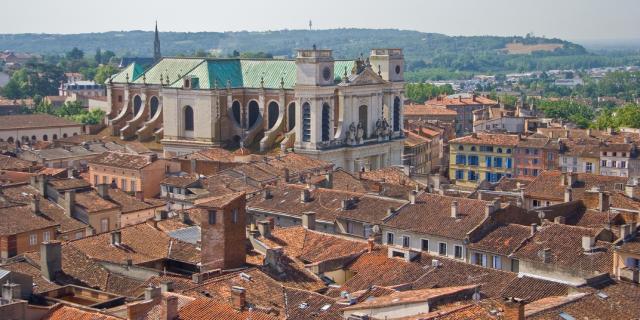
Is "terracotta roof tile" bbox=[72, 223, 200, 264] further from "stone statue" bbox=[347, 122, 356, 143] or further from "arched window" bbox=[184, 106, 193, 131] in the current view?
"arched window" bbox=[184, 106, 193, 131]

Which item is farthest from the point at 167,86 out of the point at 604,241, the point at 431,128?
the point at 604,241

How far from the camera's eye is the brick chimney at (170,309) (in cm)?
3000

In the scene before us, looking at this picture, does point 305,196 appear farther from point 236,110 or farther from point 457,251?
point 236,110

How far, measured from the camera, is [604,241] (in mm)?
44688

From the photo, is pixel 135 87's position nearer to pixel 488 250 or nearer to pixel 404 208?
pixel 404 208

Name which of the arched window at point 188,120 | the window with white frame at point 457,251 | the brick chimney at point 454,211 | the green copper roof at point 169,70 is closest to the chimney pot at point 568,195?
the brick chimney at point 454,211

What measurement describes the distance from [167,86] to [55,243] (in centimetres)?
6113

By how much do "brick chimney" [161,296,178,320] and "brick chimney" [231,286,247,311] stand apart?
3370mm

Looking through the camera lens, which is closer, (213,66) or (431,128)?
(213,66)

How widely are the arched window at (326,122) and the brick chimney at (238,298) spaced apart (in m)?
58.5

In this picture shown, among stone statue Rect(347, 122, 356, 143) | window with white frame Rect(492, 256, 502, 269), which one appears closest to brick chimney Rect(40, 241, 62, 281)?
window with white frame Rect(492, 256, 502, 269)

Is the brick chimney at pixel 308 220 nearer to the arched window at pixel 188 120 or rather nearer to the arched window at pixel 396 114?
the arched window at pixel 188 120

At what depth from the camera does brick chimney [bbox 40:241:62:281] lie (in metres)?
37.8

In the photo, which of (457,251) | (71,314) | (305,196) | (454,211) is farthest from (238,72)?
(71,314)
